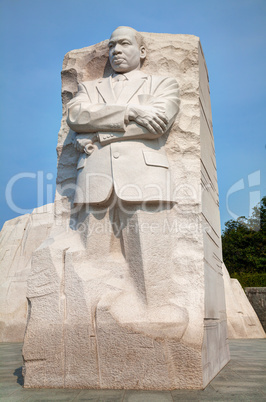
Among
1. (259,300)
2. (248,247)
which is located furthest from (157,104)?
(248,247)

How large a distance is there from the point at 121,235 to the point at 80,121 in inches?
48.1

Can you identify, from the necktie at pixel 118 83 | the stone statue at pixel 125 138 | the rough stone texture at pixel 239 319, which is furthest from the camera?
the rough stone texture at pixel 239 319

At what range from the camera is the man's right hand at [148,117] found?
3.73 m

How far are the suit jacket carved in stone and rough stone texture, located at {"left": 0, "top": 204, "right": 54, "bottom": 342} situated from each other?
518cm

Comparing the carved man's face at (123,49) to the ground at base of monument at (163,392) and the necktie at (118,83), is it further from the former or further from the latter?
the ground at base of monument at (163,392)

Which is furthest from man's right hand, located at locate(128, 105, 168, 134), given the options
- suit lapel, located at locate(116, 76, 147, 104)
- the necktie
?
the necktie

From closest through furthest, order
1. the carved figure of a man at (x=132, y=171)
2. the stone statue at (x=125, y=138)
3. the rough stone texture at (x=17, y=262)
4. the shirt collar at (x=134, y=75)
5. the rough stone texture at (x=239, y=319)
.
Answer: the carved figure of a man at (x=132, y=171), the stone statue at (x=125, y=138), the shirt collar at (x=134, y=75), the rough stone texture at (x=17, y=262), the rough stone texture at (x=239, y=319)

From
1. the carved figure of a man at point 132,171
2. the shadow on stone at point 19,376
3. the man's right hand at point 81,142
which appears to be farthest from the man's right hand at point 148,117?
the shadow on stone at point 19,376

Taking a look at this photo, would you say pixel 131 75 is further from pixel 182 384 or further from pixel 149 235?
pixel 182 384

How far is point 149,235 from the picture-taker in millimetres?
3621

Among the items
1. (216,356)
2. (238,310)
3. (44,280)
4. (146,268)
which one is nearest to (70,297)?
(44,280)

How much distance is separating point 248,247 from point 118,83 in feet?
71.7

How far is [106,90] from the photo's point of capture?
410cm

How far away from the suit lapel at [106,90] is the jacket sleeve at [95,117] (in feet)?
0.48
